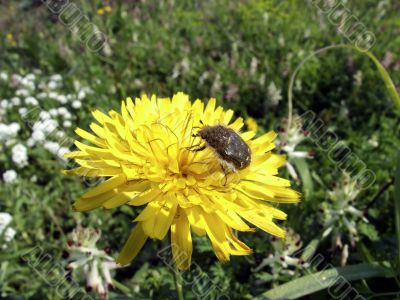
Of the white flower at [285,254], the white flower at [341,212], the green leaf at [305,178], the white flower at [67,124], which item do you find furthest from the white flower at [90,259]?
the white flower at [67,124]

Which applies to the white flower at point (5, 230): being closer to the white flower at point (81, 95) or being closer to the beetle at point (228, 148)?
the white flower at point (81, 95)

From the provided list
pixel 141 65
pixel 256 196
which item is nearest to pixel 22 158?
pixel 141 65

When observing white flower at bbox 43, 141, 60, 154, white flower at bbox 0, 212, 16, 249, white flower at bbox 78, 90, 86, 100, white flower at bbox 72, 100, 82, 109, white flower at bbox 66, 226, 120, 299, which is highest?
white flower at bbox 66, 226, 120, 299

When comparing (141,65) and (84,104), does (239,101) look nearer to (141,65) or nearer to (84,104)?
(141,65)

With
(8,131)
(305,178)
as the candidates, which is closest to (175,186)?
(305,178)

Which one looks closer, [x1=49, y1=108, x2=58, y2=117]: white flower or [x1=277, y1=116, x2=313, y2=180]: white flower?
[x1=277, y1=116, x2=313, y2=180]: white flower

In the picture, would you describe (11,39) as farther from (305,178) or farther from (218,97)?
(305,178)

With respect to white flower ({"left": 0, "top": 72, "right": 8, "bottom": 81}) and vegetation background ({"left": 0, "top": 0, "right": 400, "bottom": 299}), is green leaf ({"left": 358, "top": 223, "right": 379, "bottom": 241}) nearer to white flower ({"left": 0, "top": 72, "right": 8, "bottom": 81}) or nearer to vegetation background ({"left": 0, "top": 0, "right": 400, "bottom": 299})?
vegetation background ({"left": 0, "top": 0, "right": 400, "bottom": 299})

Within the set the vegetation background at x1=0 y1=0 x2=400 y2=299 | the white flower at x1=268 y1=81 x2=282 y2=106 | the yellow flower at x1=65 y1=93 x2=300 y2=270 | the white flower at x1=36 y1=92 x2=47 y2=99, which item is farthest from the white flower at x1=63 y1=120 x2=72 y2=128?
the yellow flower at x1=65 y1=93 x2=300 y2=270
